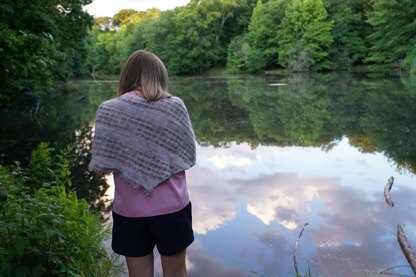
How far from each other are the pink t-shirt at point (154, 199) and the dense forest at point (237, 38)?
3.83m

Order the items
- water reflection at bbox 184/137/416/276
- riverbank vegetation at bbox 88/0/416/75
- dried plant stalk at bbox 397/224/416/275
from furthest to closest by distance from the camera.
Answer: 1. riverbank vegetation at bbox 88/0/416/75
2. water reflection at bbox 184/137/416/276
3. dried plant stalk at bbox 397/224/416/275

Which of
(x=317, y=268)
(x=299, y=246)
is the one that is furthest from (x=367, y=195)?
(x=317, y=268)

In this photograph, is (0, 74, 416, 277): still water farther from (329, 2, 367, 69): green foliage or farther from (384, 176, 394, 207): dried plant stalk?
(329, 2, 367, 69): green foliage

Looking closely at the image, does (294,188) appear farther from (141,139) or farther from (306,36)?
(306,36)

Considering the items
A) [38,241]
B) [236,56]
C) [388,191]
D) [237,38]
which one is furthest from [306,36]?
[38,241]

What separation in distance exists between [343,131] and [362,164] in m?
3.74

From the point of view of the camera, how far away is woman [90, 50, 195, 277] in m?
2.14

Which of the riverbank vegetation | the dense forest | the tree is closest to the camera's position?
the dense forest

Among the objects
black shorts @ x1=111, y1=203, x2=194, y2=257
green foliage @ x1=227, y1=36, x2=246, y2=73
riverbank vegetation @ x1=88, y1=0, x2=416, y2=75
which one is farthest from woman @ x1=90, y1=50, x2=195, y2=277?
green foliage @ x1=227, y1=36, x2=246, y2=73

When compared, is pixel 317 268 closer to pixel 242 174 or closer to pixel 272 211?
pixel 272 211

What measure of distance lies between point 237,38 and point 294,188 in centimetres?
5252

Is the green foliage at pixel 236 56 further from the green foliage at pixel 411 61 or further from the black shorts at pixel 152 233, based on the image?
the black shorts at pixel 152 233

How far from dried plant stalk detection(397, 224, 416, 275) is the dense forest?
16.3ft

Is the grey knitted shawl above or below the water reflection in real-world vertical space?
above
